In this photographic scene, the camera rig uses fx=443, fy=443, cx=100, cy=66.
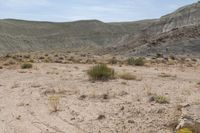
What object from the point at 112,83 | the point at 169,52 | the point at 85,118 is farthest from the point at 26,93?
the point at 169,52

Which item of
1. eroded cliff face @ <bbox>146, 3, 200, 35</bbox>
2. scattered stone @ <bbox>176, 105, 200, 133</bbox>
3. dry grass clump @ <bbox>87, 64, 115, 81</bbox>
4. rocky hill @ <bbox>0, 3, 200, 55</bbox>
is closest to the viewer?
scattered stone @ <bbox>176, 105, 200, 133</bbox>

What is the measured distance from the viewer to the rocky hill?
157 feet

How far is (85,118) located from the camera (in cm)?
1172

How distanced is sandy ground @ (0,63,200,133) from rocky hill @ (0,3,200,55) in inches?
1103

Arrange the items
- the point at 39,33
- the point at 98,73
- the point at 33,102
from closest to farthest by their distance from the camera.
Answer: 1. the point at 33,102
2. the point at 98,73
3. the point at 39,33

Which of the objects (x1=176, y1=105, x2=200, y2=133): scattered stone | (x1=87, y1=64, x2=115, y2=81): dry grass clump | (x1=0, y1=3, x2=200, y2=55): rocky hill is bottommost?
(x1=0, y1=3, x2=200, y2=55): rocky hill

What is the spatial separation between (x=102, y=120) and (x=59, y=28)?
133 metres

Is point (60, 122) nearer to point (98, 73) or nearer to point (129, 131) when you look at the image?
point (129, 131)

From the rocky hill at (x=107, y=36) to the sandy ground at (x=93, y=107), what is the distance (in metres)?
28.0

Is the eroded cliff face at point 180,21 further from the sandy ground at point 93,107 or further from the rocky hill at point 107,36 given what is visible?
the sandy ground at point 93,107

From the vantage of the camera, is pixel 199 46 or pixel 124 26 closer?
pixel 199 46

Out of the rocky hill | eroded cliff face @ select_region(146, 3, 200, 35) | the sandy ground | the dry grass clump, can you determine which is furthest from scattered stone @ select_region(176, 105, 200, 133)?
eroded cliff face @ select_region(146, 3, 200, 35)

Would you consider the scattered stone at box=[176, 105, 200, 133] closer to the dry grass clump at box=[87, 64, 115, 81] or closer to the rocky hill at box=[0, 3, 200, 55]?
the dry grass clump at box=[87, 64, 115, 81]

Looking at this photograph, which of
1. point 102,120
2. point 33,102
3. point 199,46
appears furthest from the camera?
point 199,46
